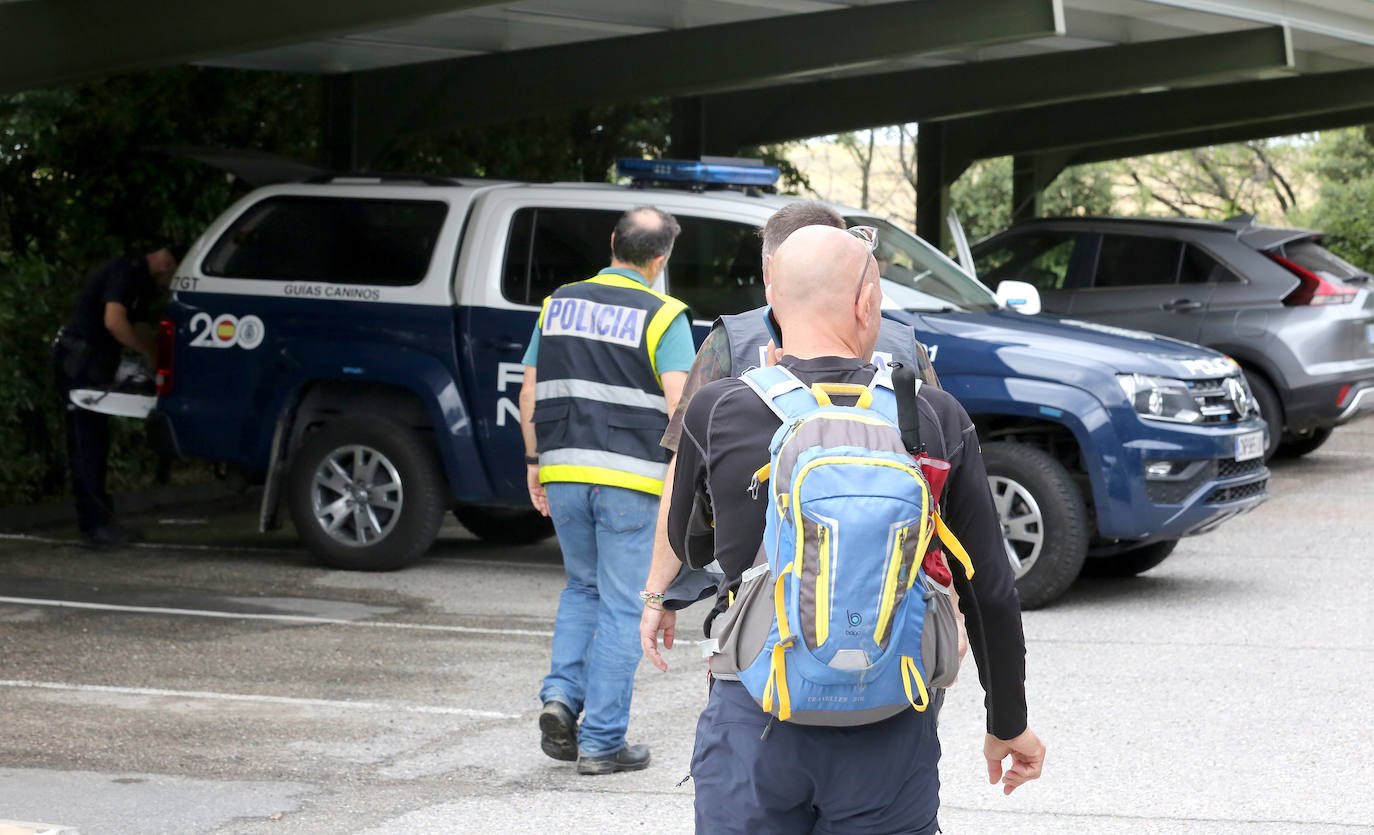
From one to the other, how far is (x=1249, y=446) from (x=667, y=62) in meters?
5.99

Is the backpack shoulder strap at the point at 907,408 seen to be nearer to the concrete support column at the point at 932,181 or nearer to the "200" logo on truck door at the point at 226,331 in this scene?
the "200" logo on truck door at the point at 226,331

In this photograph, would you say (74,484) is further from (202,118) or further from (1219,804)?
(1219,804)

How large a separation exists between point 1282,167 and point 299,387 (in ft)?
119

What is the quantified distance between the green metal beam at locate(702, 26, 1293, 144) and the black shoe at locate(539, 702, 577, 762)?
36.4 ft

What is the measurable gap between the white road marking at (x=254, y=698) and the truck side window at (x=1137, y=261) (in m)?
8.50

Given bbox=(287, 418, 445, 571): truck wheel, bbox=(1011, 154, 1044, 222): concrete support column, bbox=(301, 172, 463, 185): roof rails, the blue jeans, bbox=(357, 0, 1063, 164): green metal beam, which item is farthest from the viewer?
bbox=(1011, 154, 1044, 222): concrete support column

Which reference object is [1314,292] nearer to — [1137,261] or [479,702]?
[1137,261]

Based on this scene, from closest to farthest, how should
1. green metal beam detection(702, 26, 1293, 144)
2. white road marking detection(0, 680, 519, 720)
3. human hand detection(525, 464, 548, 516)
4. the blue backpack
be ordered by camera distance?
1. the blue backpack
2. human hand detection(525, 464, 548, 516)
3. white road marking detection(0, 680, 519, 720)
4. green metal beam detection(702, 26, 1293, 144)

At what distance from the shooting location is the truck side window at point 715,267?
28.8ft

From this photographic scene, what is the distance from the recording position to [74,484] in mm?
10445

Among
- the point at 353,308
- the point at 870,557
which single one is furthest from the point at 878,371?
the point at 353,308

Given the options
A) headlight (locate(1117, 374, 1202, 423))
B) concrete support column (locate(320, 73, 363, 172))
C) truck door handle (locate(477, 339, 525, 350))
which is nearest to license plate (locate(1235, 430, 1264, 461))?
headlight (locate(1117, 374, 1202, 423))

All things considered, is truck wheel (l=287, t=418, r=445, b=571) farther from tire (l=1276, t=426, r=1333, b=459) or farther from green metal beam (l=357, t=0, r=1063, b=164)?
tire (l=1276, t=426, r=1333, b=459)

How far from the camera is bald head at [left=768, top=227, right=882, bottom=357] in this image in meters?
2.88
